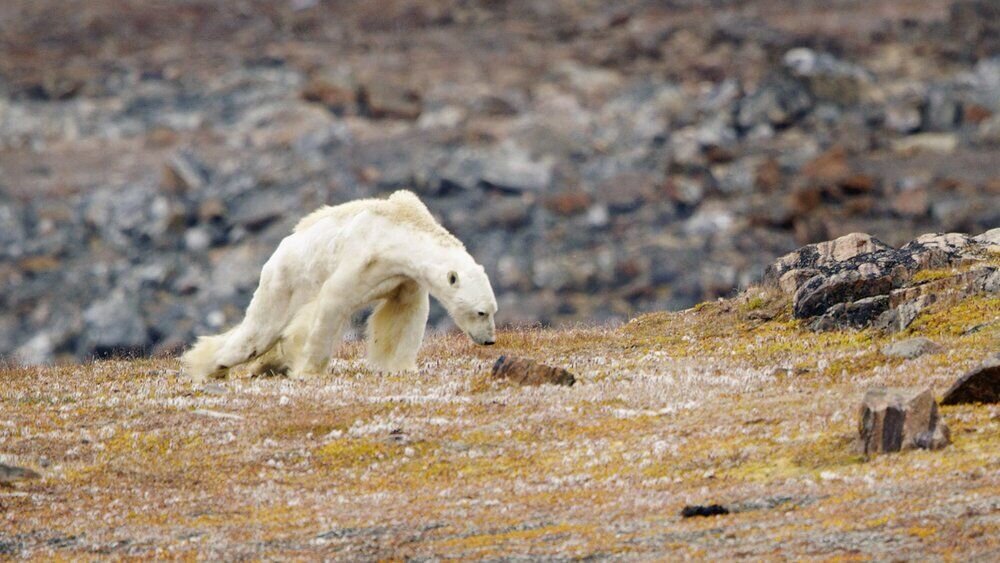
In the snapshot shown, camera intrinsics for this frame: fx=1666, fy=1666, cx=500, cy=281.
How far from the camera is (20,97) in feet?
371

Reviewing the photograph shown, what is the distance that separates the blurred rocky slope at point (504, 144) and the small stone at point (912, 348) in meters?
47.4

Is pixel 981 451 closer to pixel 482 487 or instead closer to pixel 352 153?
pixel 482 487

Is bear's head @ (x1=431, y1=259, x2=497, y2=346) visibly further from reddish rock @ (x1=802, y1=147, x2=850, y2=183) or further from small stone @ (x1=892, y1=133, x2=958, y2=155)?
small stone @ (x1=892, y1=133, x2=958, y2=155)

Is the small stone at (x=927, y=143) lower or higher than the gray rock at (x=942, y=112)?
lower

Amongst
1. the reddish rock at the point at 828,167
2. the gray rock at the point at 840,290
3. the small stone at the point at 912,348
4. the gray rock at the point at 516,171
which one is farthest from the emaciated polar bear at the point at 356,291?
the reddish rock at the point at 828,167

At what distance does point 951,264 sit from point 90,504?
14.1 meters

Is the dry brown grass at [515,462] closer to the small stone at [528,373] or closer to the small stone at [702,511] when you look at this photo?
the small stone at [702,511]

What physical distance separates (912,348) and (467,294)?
20.6 feet

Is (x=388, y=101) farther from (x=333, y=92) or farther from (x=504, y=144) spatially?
(x=504, y=144)

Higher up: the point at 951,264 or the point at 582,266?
the point at 951,264

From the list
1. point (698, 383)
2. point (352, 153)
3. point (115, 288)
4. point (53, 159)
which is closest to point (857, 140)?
point (352, 153)

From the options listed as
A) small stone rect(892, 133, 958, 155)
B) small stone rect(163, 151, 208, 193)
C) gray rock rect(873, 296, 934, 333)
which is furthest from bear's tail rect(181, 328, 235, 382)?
small stone rect(892, 133, 958, 155)

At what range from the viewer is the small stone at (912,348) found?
21078mm

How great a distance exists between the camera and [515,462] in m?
18.3
